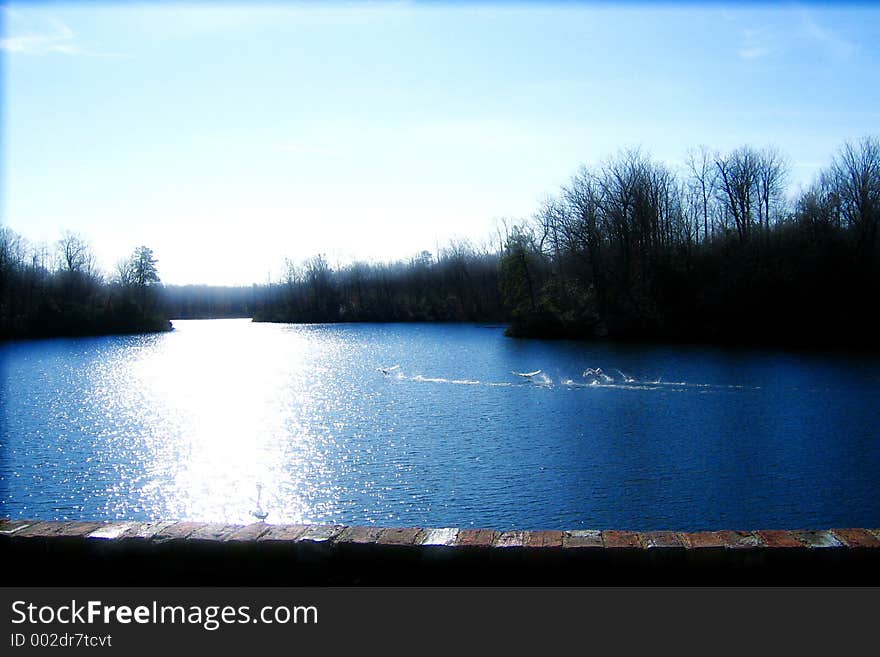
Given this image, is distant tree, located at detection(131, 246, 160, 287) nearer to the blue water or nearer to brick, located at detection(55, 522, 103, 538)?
the blue water

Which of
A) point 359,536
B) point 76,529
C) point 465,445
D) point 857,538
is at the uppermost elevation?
point 76,529

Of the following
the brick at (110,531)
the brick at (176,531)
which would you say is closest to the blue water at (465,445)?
the brick at (176,531)

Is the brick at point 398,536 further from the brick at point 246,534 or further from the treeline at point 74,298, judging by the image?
the treeline at point 74,298

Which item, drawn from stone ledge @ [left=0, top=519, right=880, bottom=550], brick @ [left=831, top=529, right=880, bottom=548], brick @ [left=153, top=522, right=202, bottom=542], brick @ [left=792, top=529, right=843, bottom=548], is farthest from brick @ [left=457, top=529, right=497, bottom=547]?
brick @ [left=831, top=529, right=880, bottom=548]

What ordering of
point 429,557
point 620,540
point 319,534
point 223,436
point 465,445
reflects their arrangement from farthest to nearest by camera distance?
point 223,436
point 465,445
point 319,534
point 620,540
point 429,557

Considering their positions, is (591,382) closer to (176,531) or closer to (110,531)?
(176,531)

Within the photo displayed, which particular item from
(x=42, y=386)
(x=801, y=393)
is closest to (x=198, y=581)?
(x=801, y=393)

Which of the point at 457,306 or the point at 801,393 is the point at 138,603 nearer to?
the point at 801,393

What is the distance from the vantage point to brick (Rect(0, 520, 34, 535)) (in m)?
4.96

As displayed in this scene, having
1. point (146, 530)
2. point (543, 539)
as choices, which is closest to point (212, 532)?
point (146, 530)

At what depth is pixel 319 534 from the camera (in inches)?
191

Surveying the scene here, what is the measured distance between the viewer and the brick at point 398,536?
470cm

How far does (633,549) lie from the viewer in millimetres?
4570

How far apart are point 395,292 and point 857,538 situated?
318ft
